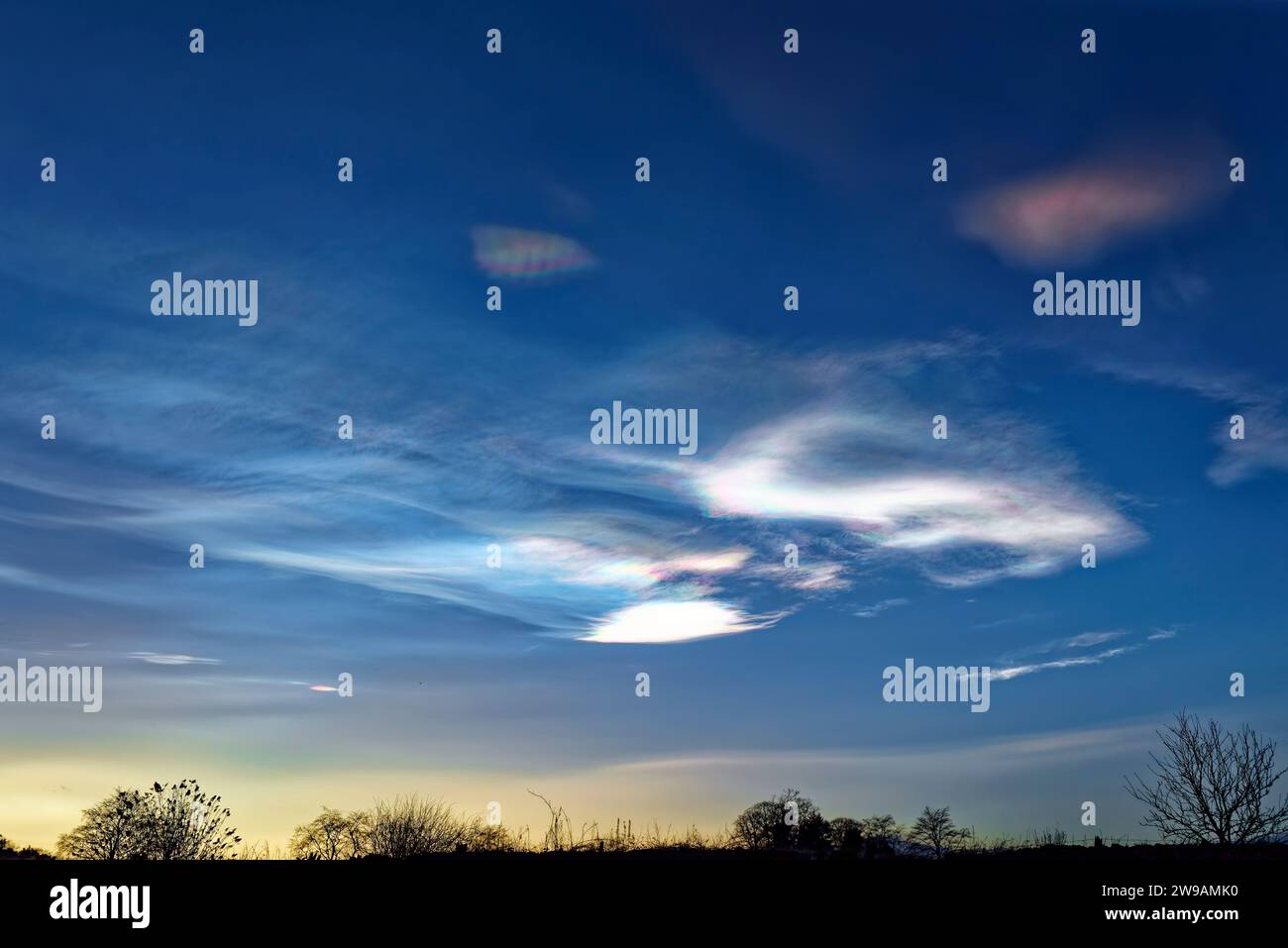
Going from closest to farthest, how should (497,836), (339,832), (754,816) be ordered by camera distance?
(497,836) < (339,832) < (754,816)

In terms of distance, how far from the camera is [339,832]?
203 ft

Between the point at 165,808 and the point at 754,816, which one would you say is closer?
the point at 165,808

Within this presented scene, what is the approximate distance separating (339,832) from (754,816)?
115 feet
